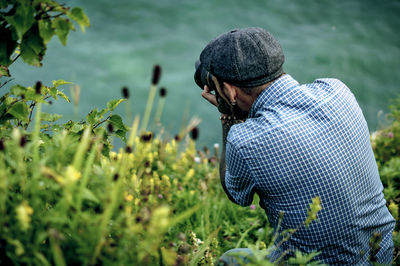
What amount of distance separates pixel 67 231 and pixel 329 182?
3.57 feet

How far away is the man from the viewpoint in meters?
1.63

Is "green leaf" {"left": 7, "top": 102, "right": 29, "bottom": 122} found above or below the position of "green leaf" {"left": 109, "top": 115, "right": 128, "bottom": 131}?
above

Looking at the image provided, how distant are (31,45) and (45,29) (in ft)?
0.40

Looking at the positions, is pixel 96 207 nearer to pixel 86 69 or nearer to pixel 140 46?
pixel 86 69

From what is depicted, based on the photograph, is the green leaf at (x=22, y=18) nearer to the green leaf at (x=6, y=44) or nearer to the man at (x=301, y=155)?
the green leaf at (x=6, y=44)

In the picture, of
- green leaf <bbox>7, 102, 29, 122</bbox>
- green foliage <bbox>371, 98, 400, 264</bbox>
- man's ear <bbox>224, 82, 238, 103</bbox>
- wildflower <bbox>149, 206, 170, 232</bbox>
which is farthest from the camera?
green foliage <bbox>371, 98, 400, 264</bbox>

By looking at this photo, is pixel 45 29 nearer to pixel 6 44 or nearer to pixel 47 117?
pixel 6 44

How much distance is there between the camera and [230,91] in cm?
197

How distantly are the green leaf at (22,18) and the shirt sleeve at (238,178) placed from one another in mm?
966

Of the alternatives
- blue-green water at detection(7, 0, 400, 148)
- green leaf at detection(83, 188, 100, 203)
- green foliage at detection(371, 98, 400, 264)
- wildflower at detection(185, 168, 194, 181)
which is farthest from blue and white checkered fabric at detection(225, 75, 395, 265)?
blue-green water at detection(7, 0, 400, 148)

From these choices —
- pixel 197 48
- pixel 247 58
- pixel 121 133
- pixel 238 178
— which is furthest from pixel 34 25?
pixel 197 48

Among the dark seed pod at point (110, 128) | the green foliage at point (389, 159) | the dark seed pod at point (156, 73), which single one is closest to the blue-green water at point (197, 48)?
the green foliage at point (389, 159)

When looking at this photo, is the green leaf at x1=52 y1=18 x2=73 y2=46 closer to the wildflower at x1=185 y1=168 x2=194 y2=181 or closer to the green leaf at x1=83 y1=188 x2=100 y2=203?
the green leaf at x1=83 y1=188 x2=100 y2=203

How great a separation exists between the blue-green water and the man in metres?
3.96
